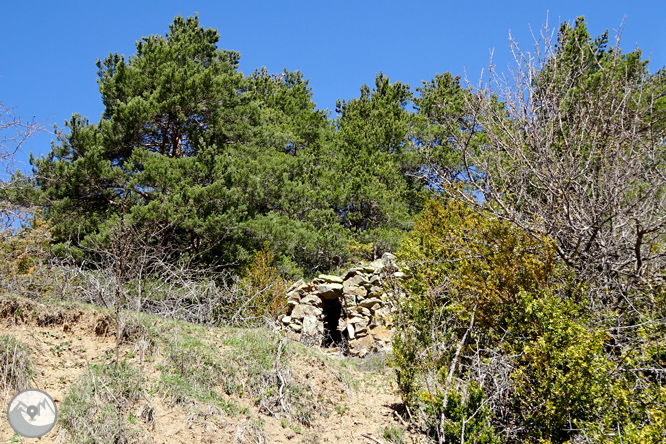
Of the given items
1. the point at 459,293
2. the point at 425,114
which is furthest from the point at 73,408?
the point at 425,114

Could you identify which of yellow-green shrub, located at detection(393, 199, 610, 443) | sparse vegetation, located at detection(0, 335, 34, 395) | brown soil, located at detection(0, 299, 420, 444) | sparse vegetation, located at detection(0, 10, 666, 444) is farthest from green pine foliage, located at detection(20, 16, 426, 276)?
yellow-green shrub, located at detection(393, 199, 610, 443)

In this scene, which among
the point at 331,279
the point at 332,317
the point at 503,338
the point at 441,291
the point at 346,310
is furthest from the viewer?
the point at 332,317

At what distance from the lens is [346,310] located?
41.4 ft

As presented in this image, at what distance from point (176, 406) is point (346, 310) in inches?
286

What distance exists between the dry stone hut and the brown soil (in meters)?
3.91

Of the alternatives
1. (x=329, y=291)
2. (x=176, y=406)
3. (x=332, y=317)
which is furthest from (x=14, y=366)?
(x=332, y=317)

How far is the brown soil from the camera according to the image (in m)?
5.41

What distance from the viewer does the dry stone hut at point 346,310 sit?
1185cm

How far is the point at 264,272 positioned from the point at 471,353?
25.5 feet

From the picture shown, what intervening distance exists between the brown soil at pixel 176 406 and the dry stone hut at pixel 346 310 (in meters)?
3.91

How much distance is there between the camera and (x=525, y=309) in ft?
16.5

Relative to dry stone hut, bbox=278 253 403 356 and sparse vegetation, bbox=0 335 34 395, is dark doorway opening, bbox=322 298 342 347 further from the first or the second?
sparse vegetation, bbox=0 335 34 395

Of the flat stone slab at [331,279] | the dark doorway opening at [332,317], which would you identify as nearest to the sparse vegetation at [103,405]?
the flat stone slab at [331,279]

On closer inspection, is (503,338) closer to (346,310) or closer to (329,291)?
(346,310)
